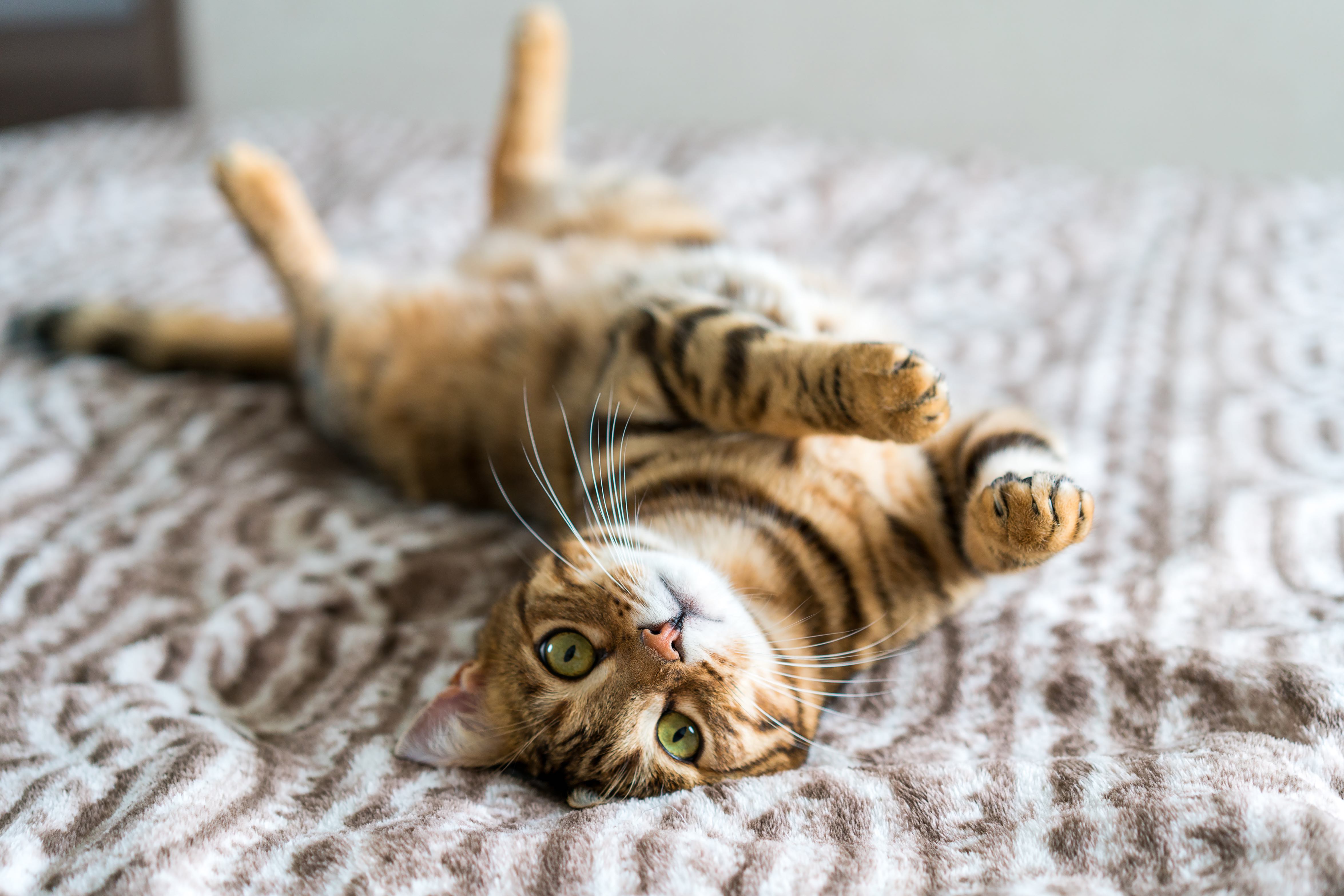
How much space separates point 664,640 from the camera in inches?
32.7

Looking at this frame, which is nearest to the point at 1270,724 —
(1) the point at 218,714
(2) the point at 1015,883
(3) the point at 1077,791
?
(3) the point at 1077,791

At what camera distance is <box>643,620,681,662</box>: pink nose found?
2.72 ft

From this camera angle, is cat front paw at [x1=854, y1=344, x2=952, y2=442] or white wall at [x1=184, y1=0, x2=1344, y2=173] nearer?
cat front paw at [x1=854, y1=344, x2=952, y2=442]

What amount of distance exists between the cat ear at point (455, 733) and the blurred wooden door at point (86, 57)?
3062 millimetres

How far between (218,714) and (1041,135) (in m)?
2.68

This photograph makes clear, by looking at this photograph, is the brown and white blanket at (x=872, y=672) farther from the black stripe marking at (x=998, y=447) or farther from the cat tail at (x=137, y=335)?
the black stripe marking at (x=998, y=447)

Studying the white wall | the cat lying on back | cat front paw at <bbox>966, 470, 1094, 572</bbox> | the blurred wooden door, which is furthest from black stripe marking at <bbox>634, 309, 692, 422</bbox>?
the blurred wooden door

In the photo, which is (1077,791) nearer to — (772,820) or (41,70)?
(772,820)

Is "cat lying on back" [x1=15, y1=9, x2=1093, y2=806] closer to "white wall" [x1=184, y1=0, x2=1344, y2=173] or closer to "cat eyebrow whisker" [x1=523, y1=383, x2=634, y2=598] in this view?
"cat eyebrow whisker" [x1=523, y1=383, x2=634, y2=598]

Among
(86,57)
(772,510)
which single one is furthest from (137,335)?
(86,57)

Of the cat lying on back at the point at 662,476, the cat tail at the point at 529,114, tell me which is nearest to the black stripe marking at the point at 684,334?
the cat lying on back at the point at 662,476

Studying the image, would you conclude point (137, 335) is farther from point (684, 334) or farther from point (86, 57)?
point (86, 57)

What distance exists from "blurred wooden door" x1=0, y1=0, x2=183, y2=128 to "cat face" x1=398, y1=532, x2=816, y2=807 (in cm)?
305

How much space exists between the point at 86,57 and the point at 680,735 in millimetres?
3306
